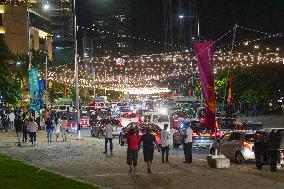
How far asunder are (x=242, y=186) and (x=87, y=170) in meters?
6.94

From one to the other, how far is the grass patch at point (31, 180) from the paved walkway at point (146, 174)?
3.46ft

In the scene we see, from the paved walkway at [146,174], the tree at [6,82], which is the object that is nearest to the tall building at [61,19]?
the tree at [6,82]

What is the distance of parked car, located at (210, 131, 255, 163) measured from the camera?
976 inches

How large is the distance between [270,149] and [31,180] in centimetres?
889

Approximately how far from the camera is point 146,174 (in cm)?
2091

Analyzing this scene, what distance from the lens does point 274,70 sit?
Answer: 63.6 m

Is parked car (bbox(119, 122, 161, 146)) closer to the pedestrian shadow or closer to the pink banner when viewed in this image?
the pink banner

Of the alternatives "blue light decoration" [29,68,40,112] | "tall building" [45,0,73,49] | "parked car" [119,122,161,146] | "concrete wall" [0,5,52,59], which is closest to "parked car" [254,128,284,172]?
"parked car" [119,122,161,146]

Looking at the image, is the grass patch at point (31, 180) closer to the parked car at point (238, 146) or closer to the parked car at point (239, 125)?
the parked car at point (238, 146)

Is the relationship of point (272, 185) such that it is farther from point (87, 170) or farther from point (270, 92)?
point (270, 92)

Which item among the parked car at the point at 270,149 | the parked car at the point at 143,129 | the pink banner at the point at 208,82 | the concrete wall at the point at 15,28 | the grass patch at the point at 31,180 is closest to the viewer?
the grass patch at the point at 31,180

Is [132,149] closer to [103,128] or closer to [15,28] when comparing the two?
[103,128]

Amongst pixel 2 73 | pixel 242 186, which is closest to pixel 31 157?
pixel 242 186

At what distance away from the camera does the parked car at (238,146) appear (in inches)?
976
